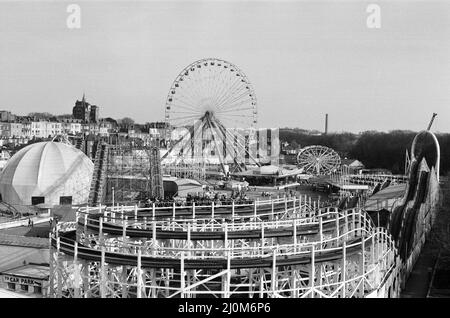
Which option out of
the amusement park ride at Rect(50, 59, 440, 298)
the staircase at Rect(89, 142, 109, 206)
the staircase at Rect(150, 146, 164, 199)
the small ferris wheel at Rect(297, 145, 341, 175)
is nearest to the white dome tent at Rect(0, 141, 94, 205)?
the staircase at Rect(89, 142, 109, 206)

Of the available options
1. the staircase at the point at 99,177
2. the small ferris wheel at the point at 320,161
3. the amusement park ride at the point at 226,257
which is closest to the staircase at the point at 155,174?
the staircase at the point at 99,177

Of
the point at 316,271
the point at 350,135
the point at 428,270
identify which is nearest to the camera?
the point at 316,271

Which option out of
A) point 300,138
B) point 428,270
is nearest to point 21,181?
point 428,270

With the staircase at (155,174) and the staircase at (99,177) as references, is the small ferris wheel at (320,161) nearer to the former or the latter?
the staircase at (155,174)

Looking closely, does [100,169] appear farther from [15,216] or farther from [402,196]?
[402,196]

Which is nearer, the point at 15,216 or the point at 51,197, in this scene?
the point at 15,216

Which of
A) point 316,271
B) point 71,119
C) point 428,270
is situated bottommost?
point 428,270
